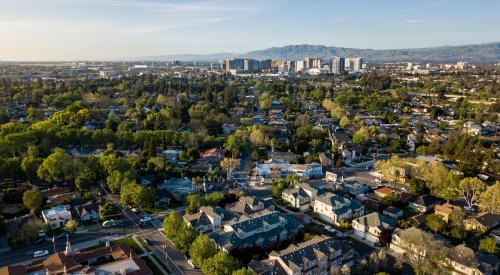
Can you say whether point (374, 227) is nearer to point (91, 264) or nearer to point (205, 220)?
point (205, 220)

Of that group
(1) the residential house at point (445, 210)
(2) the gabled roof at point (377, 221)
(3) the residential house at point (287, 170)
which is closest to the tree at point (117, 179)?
(3) the residential house at point (287, 170)

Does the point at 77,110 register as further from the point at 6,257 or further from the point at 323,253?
the point at 323,253

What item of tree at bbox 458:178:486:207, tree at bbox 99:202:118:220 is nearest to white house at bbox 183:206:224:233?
tree at bbox 99:202:118:220

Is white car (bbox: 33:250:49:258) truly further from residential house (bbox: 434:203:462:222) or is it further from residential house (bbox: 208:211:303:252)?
residential house (bbox: 434:203:462:222)

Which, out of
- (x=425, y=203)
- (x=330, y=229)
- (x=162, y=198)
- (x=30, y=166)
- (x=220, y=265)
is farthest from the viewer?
(x=30, y=166)

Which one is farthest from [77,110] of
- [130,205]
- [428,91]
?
[428,91]

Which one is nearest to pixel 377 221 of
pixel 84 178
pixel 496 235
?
pixel 496 235

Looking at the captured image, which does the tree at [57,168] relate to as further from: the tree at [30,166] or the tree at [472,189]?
the tree at [472,189]
